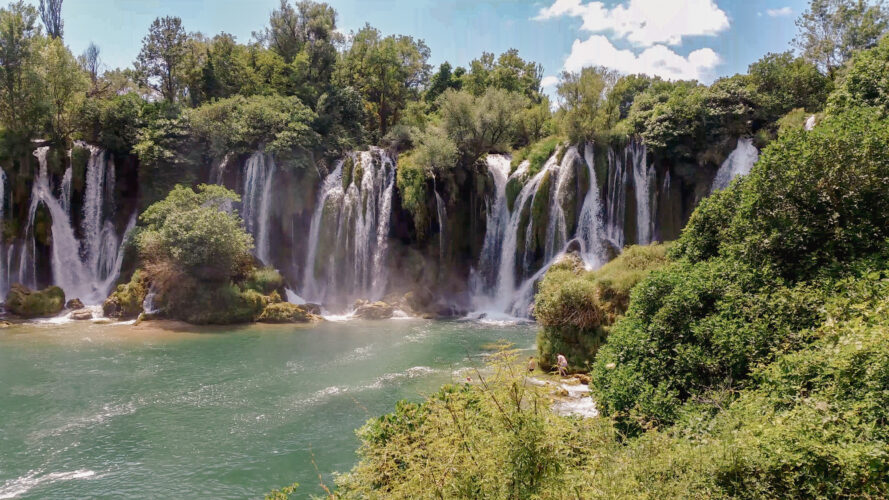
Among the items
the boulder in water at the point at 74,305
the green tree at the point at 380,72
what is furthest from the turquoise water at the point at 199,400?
the green tree at the point at 380,72

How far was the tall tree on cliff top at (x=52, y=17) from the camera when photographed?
43.7 m

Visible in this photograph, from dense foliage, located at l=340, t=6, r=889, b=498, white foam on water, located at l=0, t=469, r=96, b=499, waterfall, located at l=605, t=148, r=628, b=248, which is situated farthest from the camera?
waterfall, located at l=605, t=148, r=628, b=248

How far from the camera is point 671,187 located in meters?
27.4

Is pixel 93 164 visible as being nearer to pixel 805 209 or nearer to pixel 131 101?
pixel 131 101

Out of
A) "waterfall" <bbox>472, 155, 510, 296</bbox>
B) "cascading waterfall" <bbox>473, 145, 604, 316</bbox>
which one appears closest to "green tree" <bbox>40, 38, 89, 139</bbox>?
"waterfall" <bbox>472, 155, 510, 296</bbox>

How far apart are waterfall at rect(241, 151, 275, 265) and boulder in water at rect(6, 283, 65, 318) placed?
396 inches

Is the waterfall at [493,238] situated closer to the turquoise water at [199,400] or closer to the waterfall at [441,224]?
the waterfall at [441,224]

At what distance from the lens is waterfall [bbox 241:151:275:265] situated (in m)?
30.3

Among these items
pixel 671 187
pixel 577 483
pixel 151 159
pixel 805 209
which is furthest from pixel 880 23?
pixel 151 159

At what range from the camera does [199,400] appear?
14.5 meters

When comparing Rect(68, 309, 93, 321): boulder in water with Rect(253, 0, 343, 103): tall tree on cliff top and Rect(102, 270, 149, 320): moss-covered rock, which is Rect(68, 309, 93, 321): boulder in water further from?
Rect(253, 0, 343, 103): tall tree on cliff top

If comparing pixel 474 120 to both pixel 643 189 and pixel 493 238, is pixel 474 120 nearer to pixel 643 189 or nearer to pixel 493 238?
pixel 493 238

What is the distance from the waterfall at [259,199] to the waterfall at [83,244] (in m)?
6.76

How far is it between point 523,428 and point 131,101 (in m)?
36.8
